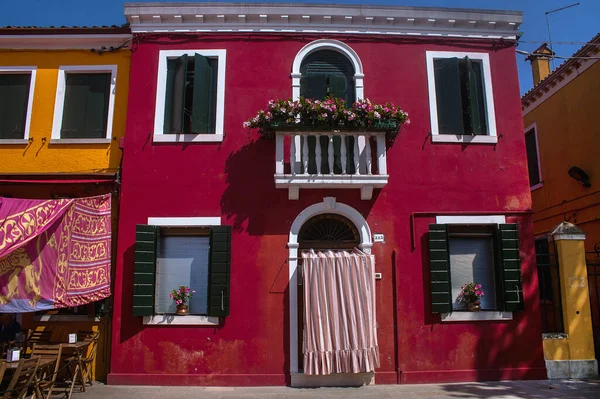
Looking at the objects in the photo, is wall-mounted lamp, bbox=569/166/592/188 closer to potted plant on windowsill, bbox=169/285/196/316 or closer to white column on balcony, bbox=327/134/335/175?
white column on balcony, bbox=327/134/335/175

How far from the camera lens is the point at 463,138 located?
9.47m

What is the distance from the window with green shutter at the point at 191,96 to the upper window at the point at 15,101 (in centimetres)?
291

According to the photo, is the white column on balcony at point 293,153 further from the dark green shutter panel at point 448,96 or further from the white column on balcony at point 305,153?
the dark green shutter panel at point 448,96

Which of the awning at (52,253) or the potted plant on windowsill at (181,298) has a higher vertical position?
the awning at (52,253)

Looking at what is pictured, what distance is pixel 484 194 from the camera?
9.35 m

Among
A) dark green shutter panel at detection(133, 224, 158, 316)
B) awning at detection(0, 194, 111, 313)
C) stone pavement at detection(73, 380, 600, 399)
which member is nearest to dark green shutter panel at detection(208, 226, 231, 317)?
dark green shutter panel at detection(133, 224, 158, 316)

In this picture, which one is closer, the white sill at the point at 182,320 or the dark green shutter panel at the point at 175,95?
the white sill at the point at 182,320

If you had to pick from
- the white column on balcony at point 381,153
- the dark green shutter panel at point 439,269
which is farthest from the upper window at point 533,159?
the white column on balcony at point 381,153

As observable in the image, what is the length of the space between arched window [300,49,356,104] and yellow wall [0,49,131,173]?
144 inches

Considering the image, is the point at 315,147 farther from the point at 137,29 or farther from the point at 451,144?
the point at 137,29

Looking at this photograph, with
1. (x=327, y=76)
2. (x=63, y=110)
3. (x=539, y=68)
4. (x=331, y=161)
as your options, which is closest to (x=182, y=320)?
(x=331, y=161)

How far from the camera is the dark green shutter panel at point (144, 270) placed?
8.49 meters

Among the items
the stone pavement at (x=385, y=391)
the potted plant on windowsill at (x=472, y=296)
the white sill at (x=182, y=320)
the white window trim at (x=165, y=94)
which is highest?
the white window trim at (x=165, y=94)

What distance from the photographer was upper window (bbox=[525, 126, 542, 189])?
14.6 meters
